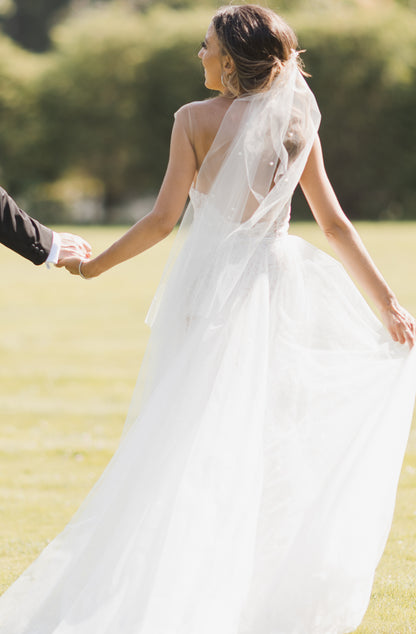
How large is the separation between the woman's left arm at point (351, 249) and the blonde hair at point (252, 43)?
31 cm

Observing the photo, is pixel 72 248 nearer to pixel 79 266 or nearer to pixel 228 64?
pixel 79 266

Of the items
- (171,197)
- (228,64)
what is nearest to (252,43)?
(228,64)

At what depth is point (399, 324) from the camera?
10.5ft

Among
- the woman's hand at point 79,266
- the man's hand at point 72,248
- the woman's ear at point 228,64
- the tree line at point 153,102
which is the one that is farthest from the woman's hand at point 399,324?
the tree line at point 153,102

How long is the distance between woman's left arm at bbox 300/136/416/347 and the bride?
1cm

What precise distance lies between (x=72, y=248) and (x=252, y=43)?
142 cm

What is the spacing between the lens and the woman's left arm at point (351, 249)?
10.2ft

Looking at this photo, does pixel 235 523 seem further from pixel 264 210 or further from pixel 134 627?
pixel 264 210

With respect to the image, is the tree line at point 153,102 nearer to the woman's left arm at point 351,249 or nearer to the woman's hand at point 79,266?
the woman's hand at point 79,266

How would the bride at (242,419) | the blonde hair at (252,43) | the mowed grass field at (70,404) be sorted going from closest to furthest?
the bride at (242,419) < the blonde hair at (252,43) < the mowed grass field at (70,404)

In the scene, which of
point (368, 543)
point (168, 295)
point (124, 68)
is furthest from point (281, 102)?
point (124, 68)

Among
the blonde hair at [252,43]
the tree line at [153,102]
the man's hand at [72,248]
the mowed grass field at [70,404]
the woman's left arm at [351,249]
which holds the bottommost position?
the tree line at [153,102]

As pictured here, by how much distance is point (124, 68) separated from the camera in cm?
3688

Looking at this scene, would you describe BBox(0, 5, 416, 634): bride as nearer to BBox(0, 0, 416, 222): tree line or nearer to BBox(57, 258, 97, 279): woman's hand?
BBox(57, 258, 97, 279): woman's hand
